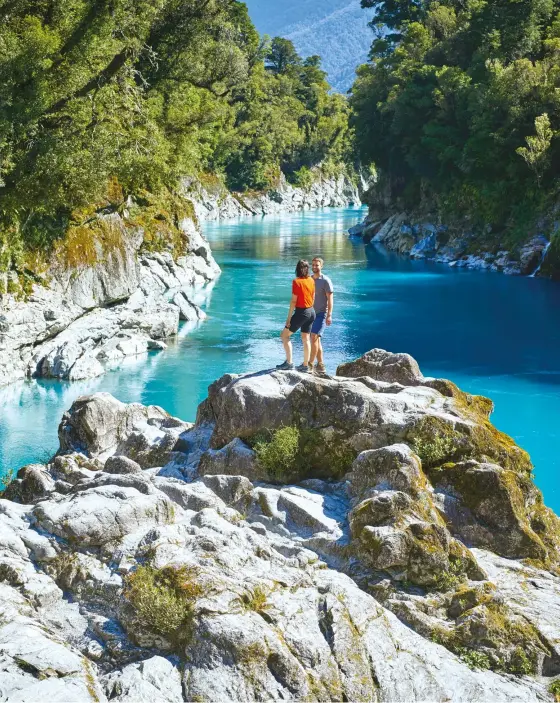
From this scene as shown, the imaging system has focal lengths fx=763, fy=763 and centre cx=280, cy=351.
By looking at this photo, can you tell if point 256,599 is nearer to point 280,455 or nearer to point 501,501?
point 280,455

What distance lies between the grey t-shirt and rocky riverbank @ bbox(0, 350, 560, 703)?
1.85 m

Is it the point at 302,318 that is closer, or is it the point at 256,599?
the point at 256,599

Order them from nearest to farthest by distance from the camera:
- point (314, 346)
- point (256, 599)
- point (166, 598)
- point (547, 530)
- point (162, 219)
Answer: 1. point (166, 598)
2. point (256, 599)
3. point (547, 530)
4. point (314, 346)
5. point (162, 219)

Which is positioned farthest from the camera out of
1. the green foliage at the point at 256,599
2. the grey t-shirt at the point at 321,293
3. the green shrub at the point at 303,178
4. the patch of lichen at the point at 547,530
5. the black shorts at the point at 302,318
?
the green shrub at the point at 303,178

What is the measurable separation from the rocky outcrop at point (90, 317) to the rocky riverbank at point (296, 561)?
1374 cm

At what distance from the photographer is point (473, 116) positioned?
54.0 metres

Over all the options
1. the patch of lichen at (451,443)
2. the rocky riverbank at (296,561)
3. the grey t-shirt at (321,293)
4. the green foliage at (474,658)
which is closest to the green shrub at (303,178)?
the grey t-shirt at (321,293)

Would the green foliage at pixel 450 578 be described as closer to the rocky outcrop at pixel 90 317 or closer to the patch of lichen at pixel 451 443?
the patch of lichen at pixel 451 443

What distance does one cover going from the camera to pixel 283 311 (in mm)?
38031

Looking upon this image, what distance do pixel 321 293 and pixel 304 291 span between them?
113 cm

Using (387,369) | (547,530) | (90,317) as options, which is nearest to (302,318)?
(387,369)

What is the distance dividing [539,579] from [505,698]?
2.34 metres

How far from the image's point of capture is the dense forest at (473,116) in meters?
49.8

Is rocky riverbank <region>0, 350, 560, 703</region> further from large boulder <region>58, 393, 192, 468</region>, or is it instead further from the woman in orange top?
large boulder <region>58, 393, 192, 468</region>
